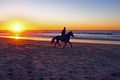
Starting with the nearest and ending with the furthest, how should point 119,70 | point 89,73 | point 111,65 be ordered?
point 89,73
point 119,70
point 111,65

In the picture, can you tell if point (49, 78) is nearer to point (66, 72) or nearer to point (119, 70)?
point (66, 72)

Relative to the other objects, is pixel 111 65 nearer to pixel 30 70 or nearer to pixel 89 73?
pixel 89 73

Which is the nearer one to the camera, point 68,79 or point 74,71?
point 68,79

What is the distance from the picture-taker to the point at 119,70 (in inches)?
453

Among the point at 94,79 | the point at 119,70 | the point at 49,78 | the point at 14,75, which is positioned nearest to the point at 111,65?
the point at 119,70

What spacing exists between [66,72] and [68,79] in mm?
1356

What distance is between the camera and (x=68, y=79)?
375 inches

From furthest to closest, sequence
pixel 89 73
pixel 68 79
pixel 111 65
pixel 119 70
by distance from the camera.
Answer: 1. pixel 111 65
2. pixel 119 70
3. pixel 89 73
4. pixel 68 79

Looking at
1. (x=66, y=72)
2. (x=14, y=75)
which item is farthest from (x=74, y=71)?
(x=14, y=75)

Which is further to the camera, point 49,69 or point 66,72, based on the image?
point 49,69

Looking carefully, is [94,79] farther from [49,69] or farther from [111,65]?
[111,65]

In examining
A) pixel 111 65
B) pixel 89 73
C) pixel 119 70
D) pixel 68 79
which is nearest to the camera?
pixel 68 79

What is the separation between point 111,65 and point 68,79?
426 cm

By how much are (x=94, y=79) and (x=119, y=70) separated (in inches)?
97.4
